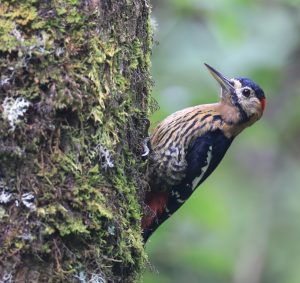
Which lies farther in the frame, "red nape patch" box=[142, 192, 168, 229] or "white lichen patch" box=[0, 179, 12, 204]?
"red nape patch" box=[142, 192, 168, 229]

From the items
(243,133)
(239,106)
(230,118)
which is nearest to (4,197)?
(230,118)

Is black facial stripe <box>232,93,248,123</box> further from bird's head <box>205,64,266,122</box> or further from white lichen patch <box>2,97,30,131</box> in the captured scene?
white lichen patch <box>2,97,30,131</box>

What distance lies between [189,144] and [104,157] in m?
1.40

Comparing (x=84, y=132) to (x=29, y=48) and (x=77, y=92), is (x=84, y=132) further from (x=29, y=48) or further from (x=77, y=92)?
(x=29, y=48)

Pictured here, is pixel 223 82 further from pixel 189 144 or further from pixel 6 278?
pixel 6 278

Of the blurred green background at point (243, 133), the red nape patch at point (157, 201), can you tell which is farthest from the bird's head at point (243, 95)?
the red nape patch at point (157, 201)

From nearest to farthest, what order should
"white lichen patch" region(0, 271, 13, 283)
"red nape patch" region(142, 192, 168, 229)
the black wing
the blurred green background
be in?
"white lichen patch" region(0, 271, 13, 283)
"red nape patch" region(142, 192, 168, 229)
the black wing
the blurred green background

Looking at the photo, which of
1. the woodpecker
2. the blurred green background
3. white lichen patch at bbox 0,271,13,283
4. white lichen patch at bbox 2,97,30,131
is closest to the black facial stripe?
the woodpecker

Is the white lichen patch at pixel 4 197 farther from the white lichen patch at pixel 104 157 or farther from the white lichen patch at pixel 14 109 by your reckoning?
the white lichen patch at pixel 104 157

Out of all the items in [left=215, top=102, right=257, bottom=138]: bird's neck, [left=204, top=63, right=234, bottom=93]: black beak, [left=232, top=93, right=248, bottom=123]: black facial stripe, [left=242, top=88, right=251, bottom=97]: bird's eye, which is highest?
[left=242, top=88, right=251, bottom=97]: bird's eye

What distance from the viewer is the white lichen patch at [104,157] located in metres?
2.86

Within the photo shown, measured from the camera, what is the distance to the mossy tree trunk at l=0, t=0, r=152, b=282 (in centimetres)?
265

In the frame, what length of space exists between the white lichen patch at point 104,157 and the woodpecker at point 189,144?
976mm

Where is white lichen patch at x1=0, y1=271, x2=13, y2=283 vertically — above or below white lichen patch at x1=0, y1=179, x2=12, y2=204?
below
